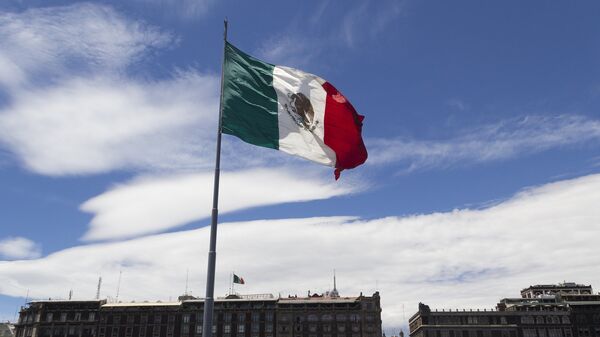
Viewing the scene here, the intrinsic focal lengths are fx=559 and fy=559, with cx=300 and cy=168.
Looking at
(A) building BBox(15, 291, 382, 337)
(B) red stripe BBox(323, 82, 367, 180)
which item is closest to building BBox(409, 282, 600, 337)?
(A) building BBox(15, 291, 382, 337)

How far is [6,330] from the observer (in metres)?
187

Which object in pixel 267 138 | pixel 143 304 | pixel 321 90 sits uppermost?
pixel 143 304

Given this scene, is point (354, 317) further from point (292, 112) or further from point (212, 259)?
point (212, 259)

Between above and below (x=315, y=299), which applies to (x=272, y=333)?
below

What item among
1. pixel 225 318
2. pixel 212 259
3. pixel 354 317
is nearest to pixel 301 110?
pixel 212 259

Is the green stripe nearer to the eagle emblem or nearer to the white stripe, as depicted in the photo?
the white stripe

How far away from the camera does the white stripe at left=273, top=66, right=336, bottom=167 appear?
70.6 feet

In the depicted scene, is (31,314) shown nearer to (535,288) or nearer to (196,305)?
A: (196,305)

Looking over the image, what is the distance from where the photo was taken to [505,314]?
14462 centimetres

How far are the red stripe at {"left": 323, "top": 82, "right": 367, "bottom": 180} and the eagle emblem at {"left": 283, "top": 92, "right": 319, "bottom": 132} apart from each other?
60cm

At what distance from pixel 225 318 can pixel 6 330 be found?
308 feet

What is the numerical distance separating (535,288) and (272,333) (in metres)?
85.1

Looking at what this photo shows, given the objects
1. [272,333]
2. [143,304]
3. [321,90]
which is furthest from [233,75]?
[143,304]

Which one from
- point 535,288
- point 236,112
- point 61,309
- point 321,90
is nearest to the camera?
point 236,112
